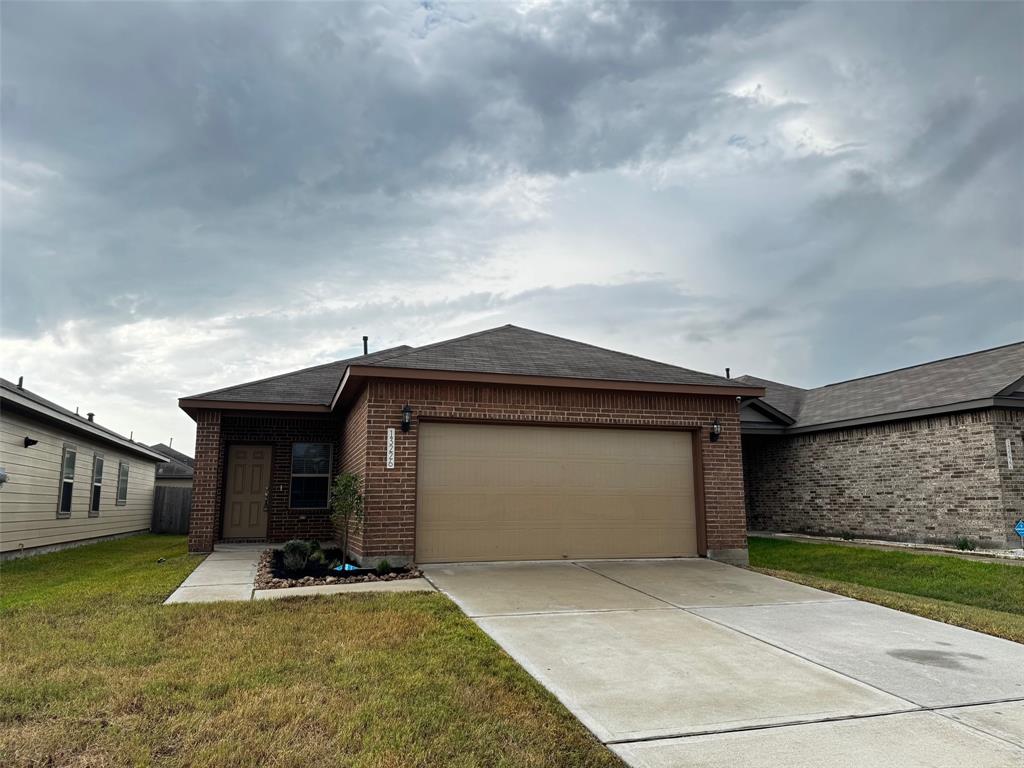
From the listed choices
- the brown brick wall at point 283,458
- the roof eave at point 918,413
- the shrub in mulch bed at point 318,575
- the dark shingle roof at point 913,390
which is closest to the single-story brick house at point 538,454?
the shrub in mulch bed at point 318,575

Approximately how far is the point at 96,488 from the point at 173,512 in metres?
5.68

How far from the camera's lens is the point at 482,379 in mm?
9383

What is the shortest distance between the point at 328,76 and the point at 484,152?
3136mm

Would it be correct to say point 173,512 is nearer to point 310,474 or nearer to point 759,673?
point 310,474

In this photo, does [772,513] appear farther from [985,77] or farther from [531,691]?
[531,691]

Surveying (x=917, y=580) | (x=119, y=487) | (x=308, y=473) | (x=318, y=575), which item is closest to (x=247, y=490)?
(x=308, y=473)

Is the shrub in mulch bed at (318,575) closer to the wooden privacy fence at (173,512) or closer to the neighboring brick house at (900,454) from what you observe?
the neighboring brick house at (900,454)

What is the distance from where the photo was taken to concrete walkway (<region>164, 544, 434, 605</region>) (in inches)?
271

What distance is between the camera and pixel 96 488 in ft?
52.5

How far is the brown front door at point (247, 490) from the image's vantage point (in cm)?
1340

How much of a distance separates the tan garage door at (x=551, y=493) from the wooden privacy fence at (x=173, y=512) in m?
15.1

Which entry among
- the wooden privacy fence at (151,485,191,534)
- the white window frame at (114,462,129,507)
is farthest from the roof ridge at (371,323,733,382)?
the wooden privacy fence at (151,485,191,534)

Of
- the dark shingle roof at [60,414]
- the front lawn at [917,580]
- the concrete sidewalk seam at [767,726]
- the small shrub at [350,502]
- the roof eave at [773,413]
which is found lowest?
the front lawn at [917,580]

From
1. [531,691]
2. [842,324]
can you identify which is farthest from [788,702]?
[842,324]
